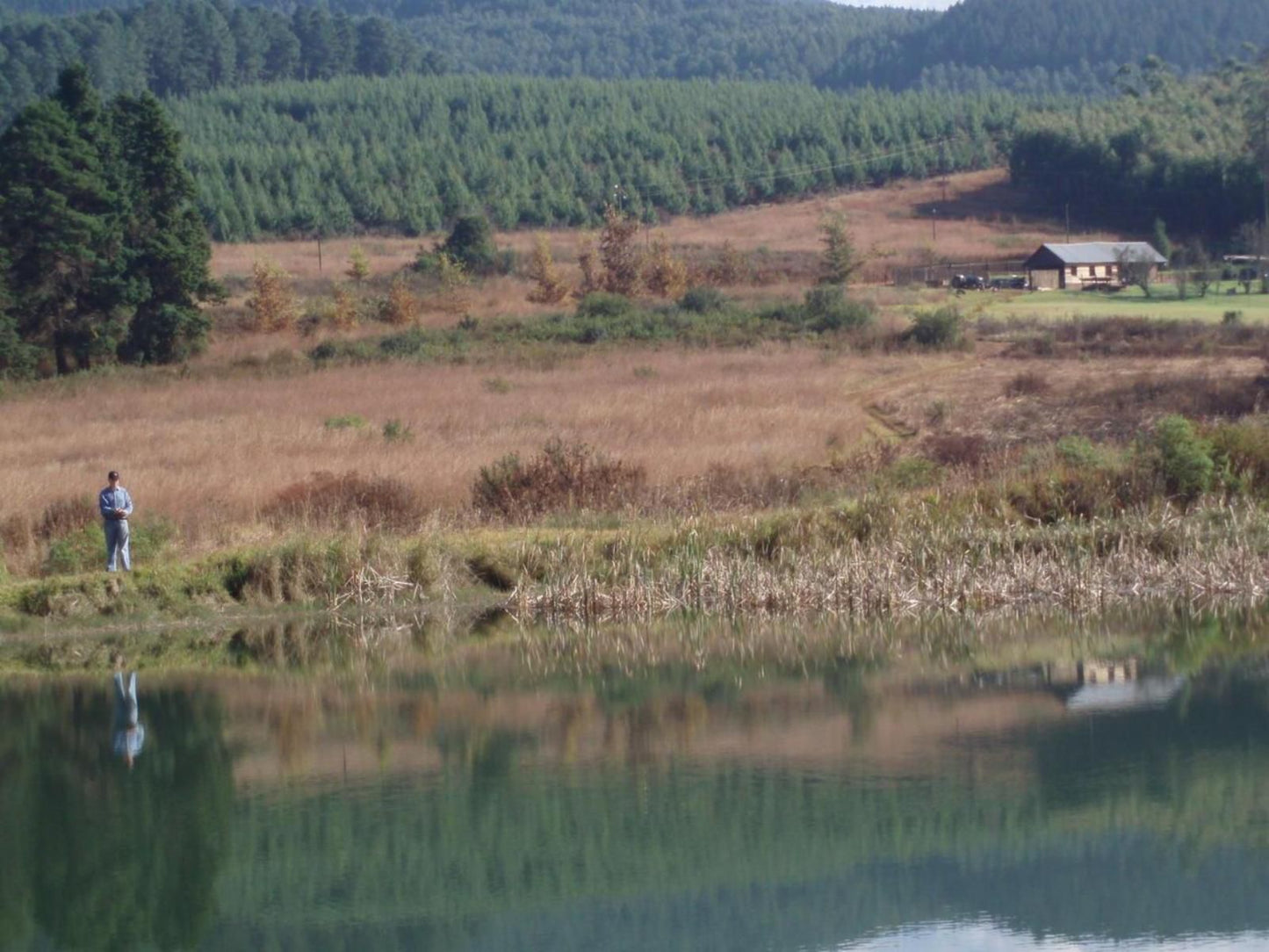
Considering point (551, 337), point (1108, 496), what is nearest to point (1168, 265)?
point (551, 337)

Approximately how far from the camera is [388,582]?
19984mm

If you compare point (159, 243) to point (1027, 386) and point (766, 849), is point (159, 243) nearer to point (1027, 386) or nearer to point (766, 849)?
point (1027, 386)

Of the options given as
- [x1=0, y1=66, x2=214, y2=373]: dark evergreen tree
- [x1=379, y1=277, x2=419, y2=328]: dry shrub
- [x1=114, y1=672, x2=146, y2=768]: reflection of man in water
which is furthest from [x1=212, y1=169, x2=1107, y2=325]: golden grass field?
[x1=114, y1=672, x2=146, y2=768]: reflection of man in water

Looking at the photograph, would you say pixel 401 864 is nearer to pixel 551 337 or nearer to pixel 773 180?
pixel 551 337

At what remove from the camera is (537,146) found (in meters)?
135

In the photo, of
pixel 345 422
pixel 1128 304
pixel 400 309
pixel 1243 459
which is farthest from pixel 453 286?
pixel 1243 459

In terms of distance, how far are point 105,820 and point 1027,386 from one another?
29.0 meters

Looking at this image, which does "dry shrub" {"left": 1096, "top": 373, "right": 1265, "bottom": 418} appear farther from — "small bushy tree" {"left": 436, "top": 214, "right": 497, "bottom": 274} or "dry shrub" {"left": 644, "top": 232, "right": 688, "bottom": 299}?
"small bushy tree" {"left": 436, "top": 214, "right": 497, "bottom": 274}

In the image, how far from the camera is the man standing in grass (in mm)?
20078

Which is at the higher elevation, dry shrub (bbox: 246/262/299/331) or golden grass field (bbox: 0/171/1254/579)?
dry shrub (bbox: 246/262/299/331)

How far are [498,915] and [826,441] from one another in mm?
21639

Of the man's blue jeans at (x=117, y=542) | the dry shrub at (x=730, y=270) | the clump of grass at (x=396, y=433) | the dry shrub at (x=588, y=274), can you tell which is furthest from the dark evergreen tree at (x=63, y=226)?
the dry shrub at (x=730, y=270)

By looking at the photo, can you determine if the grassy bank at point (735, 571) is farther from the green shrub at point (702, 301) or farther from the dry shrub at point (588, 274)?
the dry shrub at point (588, 274)

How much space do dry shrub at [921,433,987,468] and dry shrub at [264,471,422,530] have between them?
28.0 feet
